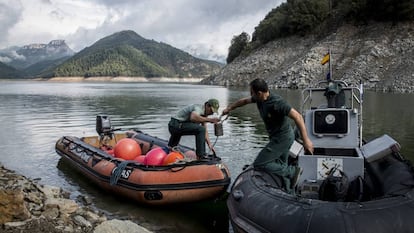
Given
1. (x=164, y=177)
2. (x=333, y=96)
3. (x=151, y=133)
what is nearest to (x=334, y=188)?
(x=333, y=96)

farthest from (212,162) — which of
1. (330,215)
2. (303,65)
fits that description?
(303,65)

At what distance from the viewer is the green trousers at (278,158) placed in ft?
20.2

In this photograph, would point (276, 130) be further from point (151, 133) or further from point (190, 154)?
point (151, 133)

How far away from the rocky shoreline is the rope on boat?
2.40 ft

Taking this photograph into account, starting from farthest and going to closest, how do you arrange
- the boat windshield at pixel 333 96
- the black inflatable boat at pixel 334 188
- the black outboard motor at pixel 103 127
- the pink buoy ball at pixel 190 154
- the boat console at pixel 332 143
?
the black outboard motor at pixel 103 127 < the pink buoy ball at pixel 190 154 < the boat windshield at pixel 333 96 < the boat console at pixel 332 143 < the black inflatable boat at pixel 334 188

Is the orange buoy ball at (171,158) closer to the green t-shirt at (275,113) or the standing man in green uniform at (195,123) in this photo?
the standing man in green uniform at (195,123)

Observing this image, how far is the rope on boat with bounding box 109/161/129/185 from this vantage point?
8.42 meters

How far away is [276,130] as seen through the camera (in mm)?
6121

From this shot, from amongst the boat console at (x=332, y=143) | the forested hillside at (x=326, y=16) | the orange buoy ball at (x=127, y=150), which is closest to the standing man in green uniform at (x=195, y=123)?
the orange buoy ball at (x=127, y=150)

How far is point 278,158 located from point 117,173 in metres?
3.70

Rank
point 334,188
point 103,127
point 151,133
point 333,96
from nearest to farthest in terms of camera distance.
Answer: point 334,188
point 333,96
point 103,127
point 151,133

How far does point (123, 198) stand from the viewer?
28.2ft

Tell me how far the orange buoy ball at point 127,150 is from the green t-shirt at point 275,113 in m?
4.83

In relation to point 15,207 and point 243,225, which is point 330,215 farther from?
point 15,207
